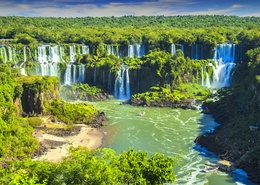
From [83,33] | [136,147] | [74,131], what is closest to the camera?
[136,147]

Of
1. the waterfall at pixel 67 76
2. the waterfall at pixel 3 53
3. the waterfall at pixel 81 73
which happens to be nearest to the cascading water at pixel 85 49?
the waterfall at pixel 81 73

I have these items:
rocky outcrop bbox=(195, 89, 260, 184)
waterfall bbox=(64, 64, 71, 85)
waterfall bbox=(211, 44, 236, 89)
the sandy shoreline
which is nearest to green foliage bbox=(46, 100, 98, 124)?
the sandy shoreline

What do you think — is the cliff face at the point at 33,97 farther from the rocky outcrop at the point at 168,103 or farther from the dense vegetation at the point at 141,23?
the dense vegetation at the point at 141,23

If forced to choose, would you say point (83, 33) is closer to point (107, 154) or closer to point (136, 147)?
point (136, 147)

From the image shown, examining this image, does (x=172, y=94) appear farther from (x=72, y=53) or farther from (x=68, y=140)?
(x=68, y=140)

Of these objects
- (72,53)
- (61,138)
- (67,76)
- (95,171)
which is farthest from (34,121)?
(72,53)

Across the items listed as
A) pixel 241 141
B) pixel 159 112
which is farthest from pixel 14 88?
pixel 241 141
